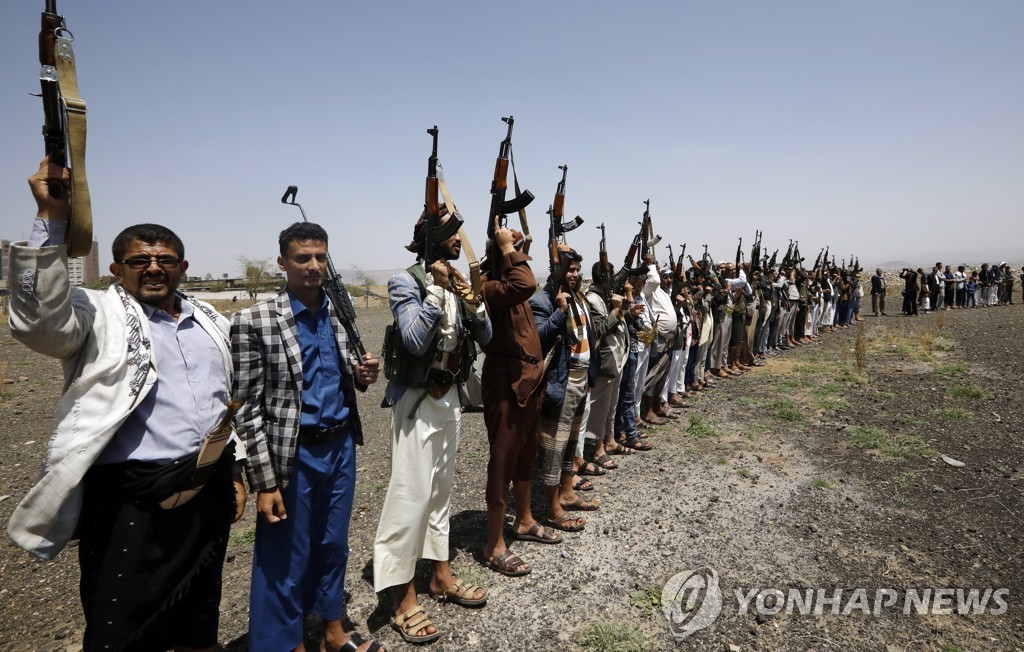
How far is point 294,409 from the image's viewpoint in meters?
2.44

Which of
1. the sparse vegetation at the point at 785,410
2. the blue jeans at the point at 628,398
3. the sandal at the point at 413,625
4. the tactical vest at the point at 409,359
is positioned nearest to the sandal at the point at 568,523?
the sandal at the point at 413,625

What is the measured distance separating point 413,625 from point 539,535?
130 centimetres

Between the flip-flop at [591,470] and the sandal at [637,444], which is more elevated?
the sandal at [637,444]

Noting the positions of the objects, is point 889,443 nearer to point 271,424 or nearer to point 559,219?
point 559,219

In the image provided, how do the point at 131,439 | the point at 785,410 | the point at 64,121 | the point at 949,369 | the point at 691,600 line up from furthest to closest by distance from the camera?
the point at 949,369 < the point at 785,410 < the point at 691,600 < the point at 131,439 < the point at 64,121

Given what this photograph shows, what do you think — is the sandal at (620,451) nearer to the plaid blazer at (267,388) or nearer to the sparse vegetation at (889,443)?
the sparse vegetation at (889,443)

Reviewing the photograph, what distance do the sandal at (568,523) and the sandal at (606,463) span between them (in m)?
1.28

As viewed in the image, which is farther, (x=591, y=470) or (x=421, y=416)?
(x=591, y=470)

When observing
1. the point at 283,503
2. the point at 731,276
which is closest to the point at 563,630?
the point at 283,503

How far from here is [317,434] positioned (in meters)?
2.52

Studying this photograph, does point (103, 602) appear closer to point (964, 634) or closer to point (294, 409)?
point (294, 409)

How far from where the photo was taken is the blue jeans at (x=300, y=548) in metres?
2.47

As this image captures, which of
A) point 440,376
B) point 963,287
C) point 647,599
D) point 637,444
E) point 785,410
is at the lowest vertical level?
point 647,599

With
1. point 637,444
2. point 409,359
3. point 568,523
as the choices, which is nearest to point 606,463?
point 637,444
